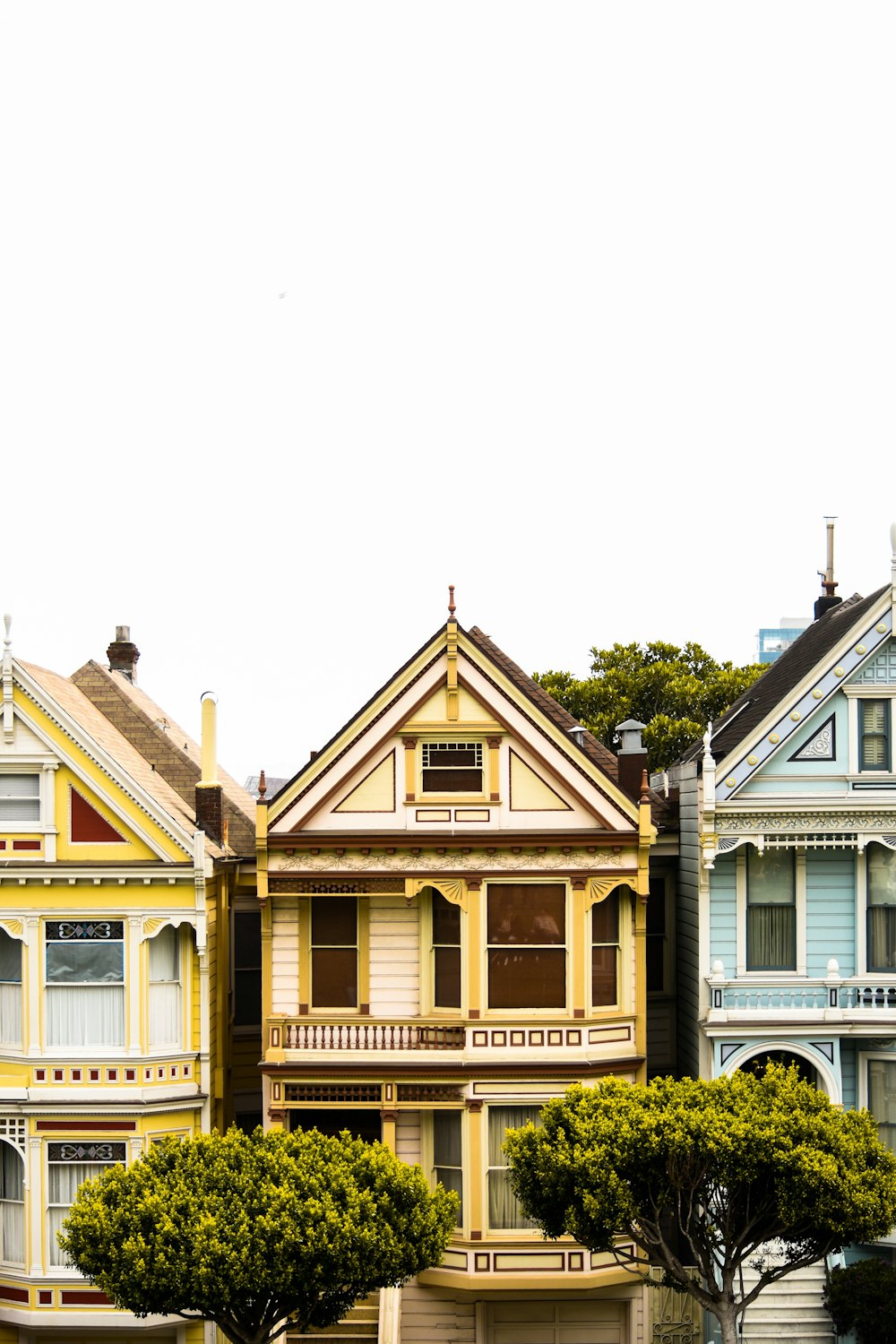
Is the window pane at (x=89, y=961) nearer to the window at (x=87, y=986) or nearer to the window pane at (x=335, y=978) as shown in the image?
the window at (x=87, y=986)

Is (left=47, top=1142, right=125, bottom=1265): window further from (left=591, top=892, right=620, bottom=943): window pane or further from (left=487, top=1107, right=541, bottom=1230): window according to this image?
(left=591, top=892, right=620, bottom=943): window pane

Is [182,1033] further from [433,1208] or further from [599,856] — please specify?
[599,856]

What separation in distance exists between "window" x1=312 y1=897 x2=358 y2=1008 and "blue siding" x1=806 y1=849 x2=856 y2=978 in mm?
8473

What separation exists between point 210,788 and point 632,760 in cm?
845

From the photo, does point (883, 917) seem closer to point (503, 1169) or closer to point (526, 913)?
point (526, 913)

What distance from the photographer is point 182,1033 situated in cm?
2920

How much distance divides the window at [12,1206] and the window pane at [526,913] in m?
9.73

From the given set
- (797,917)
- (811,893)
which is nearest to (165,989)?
(797,917)

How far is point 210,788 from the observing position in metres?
31.4

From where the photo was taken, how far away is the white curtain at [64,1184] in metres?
28.5

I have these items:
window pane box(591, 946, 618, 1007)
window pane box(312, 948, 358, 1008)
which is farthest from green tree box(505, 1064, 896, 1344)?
window pane box(312, 948, 358, 1008)

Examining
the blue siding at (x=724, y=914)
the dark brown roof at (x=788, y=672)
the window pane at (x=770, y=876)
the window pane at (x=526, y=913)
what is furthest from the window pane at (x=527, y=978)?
the dark brown roof at (x=788, y=672)

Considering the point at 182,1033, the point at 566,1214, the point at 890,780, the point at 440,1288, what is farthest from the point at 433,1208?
the point at 890,780

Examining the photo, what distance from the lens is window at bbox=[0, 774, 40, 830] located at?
2898cm
